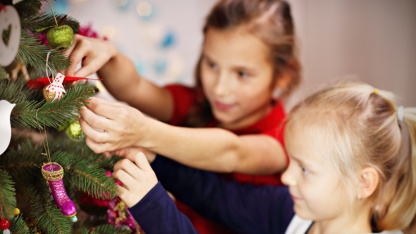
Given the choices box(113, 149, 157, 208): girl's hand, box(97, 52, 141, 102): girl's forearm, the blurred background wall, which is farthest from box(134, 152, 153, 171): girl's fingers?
the blurred background wall

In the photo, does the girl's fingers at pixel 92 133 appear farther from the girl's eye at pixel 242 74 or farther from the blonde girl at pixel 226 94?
the girl's eye at pixel 242 74

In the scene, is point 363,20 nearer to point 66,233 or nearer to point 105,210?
point 105,210

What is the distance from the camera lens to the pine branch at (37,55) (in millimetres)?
646

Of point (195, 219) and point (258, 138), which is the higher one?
point (258, 138)

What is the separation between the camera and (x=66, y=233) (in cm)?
63

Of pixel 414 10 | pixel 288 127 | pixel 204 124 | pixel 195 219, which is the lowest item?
pixel 195 219

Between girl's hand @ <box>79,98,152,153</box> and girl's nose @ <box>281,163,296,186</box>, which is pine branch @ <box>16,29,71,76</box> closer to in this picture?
girl's hand @ <box>79,98,152,153</box>

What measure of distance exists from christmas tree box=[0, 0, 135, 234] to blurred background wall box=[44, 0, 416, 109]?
5.07ft

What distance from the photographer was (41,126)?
2.10ft

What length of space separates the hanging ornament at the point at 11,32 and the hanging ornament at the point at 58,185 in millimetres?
175

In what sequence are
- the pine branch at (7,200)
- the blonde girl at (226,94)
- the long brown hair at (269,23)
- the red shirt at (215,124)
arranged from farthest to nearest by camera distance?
1. the long brown hair at (269,23)
2. the red shirt at (215,124)
3. the blonde girl at (226,94)
4. the pine branch at (7,200)

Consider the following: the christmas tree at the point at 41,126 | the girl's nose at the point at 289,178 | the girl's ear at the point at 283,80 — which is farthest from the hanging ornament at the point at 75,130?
the girl's ear at the point at 283,80

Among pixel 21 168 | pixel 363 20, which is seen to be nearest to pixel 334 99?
pixel 21 168

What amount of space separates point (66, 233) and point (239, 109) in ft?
2.78
